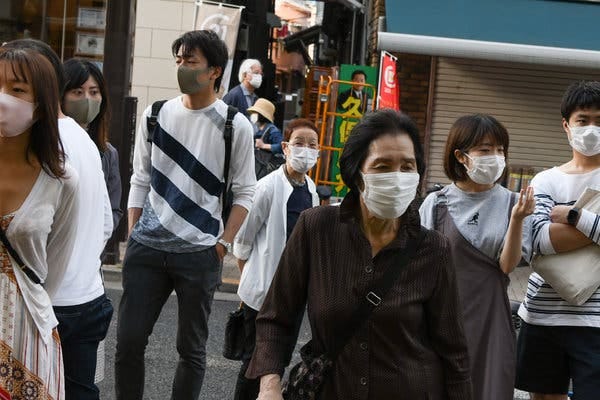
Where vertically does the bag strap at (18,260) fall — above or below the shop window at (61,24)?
below

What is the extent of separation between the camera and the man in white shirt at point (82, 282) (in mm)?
3961

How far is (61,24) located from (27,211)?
39.0 ft

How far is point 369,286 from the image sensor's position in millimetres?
3412

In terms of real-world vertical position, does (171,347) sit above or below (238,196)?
below

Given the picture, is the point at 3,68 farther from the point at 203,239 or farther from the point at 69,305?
the point at 203,239

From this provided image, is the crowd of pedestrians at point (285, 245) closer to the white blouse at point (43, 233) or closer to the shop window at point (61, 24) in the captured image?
the white blouse at point (43, 233)

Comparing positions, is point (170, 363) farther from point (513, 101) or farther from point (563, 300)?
point (513, 101)

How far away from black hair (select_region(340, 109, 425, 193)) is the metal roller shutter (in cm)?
1112

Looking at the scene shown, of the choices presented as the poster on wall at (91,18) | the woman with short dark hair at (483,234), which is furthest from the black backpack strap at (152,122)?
the poster on wall at (91,18)

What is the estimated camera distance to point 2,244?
3.57 metres

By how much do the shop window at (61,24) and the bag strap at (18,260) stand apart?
36.5 feet

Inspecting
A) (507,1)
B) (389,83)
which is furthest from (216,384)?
(507,1)

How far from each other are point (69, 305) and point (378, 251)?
124 centimetres

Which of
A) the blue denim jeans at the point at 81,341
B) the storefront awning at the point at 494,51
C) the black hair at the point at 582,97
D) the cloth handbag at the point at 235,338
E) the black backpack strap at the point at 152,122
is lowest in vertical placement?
the cloth handbag at the point at 235,338
